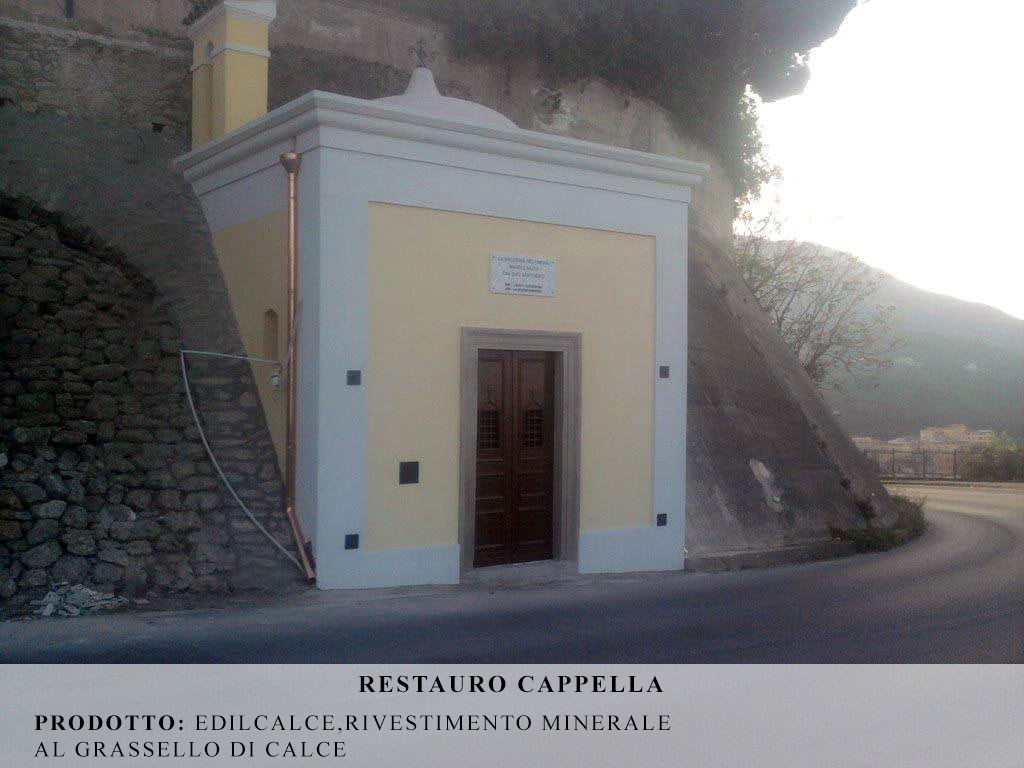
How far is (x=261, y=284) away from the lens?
10641mm

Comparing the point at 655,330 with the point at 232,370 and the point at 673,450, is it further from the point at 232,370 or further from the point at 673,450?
the point at 232,370

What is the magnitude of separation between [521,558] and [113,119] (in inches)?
285

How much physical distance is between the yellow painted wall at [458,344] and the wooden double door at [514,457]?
14.2 inches

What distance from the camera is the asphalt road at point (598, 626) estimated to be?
24.5 ft

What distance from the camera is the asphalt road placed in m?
7.48

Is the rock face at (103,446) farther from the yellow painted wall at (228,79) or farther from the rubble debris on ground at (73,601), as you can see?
the yellow painted wall at (228,79)

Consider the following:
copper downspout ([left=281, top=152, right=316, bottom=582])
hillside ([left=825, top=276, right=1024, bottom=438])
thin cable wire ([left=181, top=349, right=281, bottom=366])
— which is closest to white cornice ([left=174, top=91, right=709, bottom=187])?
copper downspout ([left=281, top=152, right=316, bottom=582])

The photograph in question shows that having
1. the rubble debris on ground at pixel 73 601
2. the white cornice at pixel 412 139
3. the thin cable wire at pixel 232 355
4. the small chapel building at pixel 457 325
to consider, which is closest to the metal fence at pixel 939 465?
the small chapel building at pixel 457 325

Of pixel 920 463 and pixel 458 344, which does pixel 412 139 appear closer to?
pixel 458 344

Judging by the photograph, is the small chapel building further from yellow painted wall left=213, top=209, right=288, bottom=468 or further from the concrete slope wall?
the concrete slope wall

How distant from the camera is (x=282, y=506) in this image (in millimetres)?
9883

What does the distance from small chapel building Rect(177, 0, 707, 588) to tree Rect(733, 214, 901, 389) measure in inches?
489

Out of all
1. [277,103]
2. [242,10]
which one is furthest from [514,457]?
[277,103]
